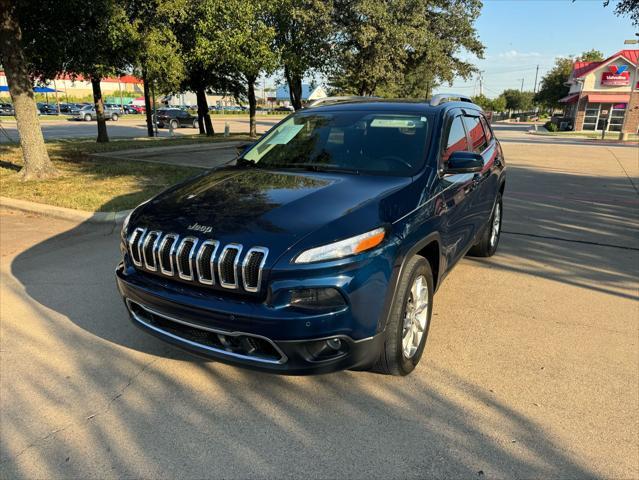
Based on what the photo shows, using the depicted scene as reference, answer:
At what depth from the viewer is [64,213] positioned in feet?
23.4

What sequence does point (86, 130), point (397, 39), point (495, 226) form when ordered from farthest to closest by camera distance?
point (86, 130), point (397, 39), point (495, 226)

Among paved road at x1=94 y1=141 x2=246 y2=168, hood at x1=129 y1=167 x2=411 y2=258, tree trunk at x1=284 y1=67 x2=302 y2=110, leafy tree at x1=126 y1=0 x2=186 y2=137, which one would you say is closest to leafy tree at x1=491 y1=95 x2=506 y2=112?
tree trunk at x1=284 y1=67 x2=302 y2=110

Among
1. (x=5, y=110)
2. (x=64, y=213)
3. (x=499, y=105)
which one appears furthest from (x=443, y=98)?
(x=499, y=105)

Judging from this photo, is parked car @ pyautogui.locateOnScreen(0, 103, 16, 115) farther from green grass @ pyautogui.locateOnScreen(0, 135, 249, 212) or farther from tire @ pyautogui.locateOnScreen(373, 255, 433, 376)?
tire @ pyautogui.locateOnScreen(373, 255, 433, 376)

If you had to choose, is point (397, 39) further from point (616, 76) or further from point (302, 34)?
point (616, 76)

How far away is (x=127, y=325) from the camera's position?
3.79 metres

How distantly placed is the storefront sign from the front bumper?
52171 mm

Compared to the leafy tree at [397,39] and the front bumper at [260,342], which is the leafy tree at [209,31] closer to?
the leafy tree at [397,39]

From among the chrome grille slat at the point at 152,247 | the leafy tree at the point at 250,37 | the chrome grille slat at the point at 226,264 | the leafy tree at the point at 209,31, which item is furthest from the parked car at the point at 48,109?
the chrome grille slat at the point at 226,264

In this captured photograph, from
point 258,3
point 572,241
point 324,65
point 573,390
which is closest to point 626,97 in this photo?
point 324,65

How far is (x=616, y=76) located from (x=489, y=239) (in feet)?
161

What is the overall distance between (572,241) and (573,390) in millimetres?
3872

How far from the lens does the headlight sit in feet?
8.05

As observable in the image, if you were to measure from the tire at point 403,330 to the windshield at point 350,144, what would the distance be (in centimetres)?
75
